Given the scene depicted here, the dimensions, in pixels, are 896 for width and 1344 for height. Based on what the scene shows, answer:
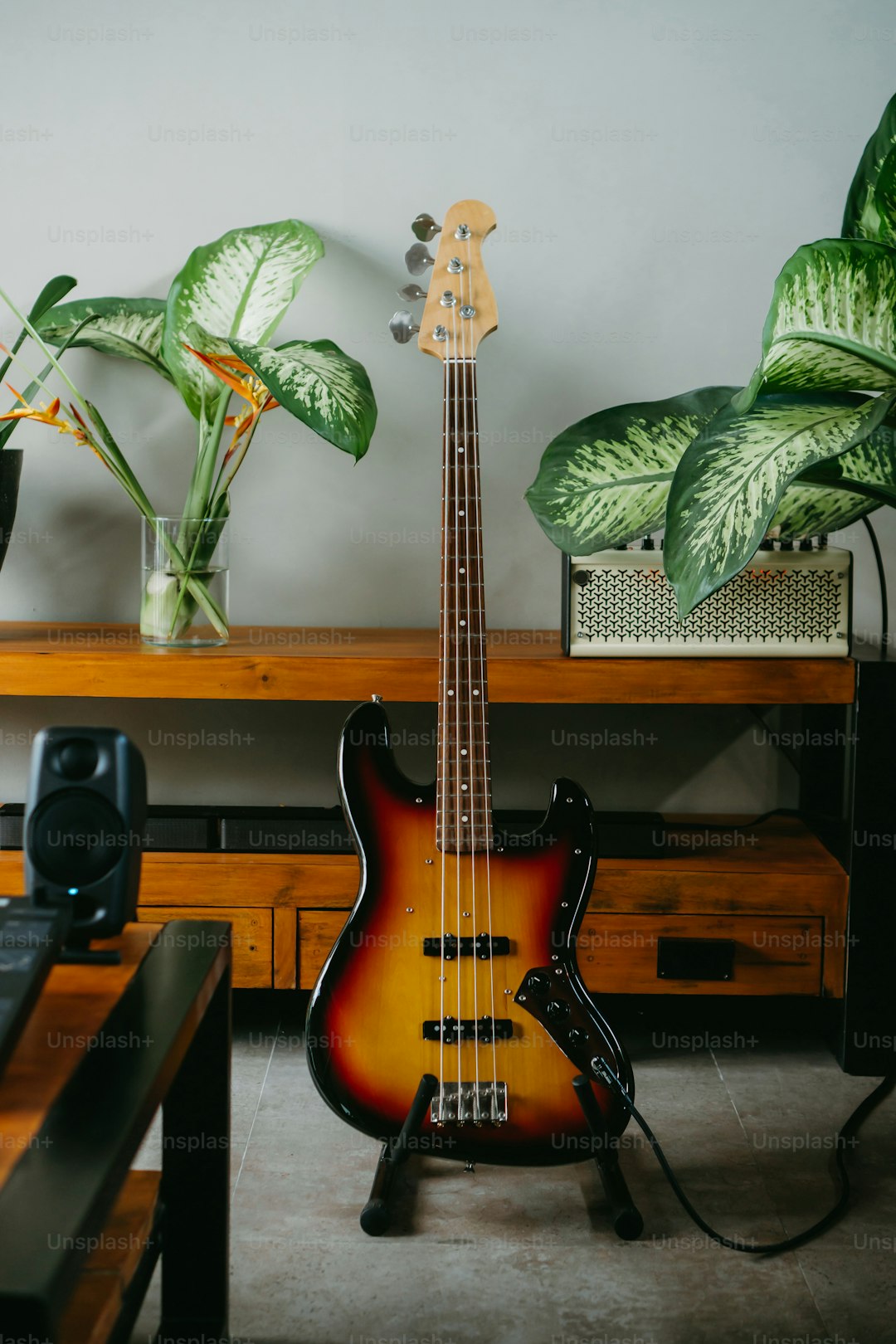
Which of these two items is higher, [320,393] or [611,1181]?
[320,393]

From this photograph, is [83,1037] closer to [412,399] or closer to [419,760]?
[419,760]

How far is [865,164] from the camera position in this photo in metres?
1.29

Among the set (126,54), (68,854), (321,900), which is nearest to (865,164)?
(68,854)

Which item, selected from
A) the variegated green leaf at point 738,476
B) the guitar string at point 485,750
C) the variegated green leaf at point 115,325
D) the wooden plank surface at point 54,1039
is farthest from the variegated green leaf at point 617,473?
the wooden plank surface at point 54,1039

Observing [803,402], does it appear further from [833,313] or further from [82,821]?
[82,821]

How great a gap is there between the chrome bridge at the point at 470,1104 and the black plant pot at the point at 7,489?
1.16 metres

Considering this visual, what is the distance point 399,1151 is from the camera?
1362 mm

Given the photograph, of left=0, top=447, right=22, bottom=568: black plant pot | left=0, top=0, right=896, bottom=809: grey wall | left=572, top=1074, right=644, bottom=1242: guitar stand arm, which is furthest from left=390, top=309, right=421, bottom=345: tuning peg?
left=572, top=1074, right=644, bottom=1242: guitar stand arm

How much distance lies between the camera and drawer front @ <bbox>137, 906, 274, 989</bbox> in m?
1.80

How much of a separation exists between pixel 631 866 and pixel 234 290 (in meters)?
1.19

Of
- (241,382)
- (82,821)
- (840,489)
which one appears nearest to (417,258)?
(241,382)

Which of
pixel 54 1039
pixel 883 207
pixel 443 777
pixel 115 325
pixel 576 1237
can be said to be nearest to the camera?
pixel 54 1039

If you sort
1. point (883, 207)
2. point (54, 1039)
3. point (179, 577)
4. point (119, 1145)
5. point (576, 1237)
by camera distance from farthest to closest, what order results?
point (179, 577) → point (576, 1237) → point (883, 207) → point (54, 1039) → point (119, 1145)

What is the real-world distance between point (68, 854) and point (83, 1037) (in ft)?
0.62
